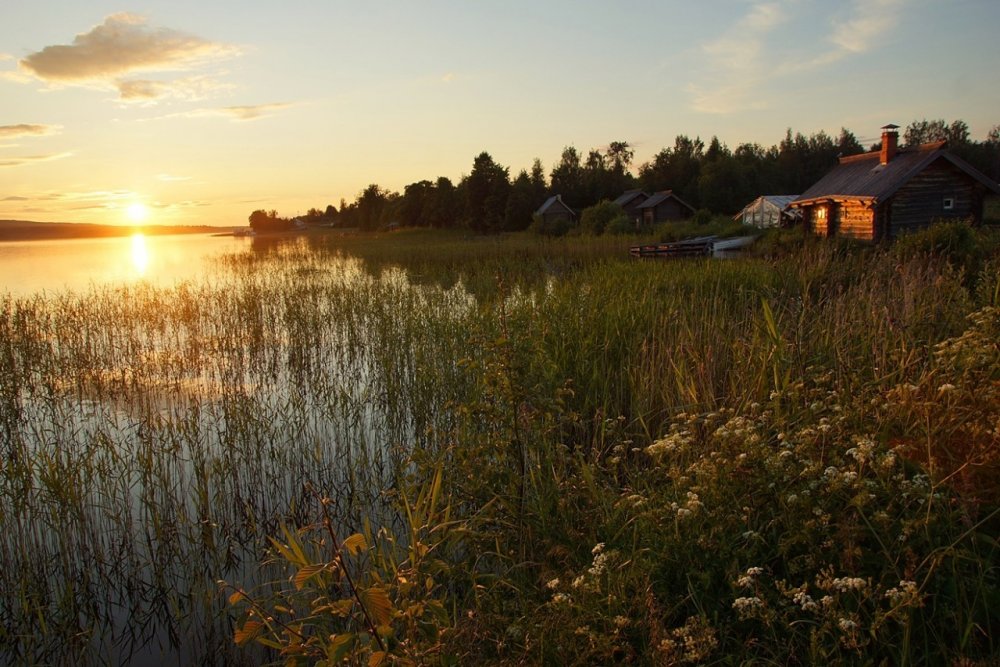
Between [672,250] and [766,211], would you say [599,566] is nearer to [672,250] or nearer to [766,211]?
[672,250]

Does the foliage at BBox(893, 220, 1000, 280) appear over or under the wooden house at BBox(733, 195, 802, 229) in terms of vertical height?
under

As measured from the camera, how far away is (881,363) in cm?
450

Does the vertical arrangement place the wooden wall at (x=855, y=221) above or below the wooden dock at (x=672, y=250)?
above

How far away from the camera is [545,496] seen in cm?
399

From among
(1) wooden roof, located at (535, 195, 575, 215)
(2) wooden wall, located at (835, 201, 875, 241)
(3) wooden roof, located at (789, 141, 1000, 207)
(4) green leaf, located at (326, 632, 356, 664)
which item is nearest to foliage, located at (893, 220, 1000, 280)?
(3) wooden roof, located at (789, 141, 1000, 207)

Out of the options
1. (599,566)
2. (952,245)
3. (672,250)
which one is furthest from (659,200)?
(599,566)

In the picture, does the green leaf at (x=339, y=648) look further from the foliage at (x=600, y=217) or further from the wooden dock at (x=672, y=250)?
the foliage at (x=600, y=217)

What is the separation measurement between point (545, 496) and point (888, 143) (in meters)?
30.6

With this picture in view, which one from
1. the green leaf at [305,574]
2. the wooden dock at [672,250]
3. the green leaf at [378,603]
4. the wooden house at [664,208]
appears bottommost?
the green leaf at [378,603]

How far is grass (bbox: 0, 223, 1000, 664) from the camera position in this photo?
2439 mm

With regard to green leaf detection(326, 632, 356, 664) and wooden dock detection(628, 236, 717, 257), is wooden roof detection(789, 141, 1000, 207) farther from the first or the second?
green leaf detection(326, 632, 356, 664)

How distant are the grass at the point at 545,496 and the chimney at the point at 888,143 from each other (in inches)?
837

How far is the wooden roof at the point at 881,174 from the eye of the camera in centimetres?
2511

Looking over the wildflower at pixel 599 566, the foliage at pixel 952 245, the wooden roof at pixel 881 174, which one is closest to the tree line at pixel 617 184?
the wooden roof at pixel 881 174
